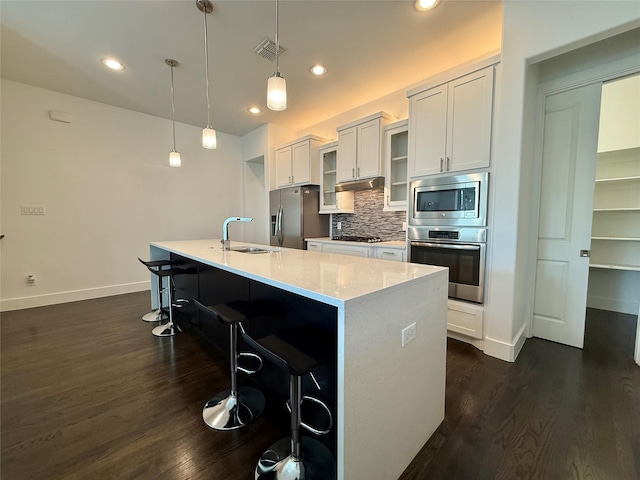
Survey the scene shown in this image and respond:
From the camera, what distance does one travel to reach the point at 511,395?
176 cm

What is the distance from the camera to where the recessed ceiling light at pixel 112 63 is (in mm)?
2868

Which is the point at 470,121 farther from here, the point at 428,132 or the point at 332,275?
the point at 332,275

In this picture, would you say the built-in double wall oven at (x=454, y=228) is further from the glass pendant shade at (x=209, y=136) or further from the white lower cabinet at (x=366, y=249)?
the glass pendant shade at (x=209, y=136)

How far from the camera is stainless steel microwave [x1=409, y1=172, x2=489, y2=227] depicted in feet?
7.63

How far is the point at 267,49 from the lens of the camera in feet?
8.75

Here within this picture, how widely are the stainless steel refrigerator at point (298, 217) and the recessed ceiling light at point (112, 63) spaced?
2566 millimetres

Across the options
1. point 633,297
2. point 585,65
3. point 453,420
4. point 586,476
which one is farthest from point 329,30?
point 633,297

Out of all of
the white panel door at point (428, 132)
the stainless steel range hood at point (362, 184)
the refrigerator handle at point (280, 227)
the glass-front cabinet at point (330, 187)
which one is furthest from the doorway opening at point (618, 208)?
the refrigerator handle at point (280, 227)

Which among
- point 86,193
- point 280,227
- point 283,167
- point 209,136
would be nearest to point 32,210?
point 86,193

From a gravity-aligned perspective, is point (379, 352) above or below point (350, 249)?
below

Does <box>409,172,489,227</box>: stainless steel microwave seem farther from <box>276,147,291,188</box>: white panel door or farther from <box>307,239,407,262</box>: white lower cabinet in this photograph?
<box>276,147,291,188</box>: white panel door

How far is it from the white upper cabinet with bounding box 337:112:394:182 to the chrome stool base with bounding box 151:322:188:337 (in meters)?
2.76

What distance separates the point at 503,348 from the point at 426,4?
2.90 meters

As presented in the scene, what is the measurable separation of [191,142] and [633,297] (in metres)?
6.97
